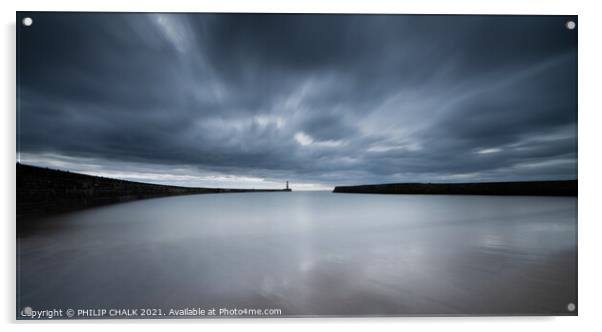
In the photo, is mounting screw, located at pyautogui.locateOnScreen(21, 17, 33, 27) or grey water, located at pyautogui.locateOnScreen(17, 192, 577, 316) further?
mounting screw, located at pyautogui.locateOnScreen(21, 17, 33, 27)

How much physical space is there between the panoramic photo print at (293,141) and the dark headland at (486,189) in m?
0.07

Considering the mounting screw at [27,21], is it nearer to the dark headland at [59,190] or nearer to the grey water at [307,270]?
the dark headland at [59,190]

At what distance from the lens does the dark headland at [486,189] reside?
8.97 feet

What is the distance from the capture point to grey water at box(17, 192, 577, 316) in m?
1.83

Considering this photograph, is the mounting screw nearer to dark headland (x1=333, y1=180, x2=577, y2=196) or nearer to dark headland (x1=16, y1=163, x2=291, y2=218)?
dark headland (x1=16, y1=163, x2=291, y2=218)

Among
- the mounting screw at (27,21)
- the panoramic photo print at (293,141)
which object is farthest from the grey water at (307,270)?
the mounting screw at (27,21)

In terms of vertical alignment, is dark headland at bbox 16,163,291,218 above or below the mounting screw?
below

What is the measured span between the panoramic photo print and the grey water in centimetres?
2

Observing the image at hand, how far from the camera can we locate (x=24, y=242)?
7.90 feet

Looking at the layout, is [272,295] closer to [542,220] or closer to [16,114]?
[16,114]

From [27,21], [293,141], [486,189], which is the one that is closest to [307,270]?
[293,141]

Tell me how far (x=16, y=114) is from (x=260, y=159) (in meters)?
3.14

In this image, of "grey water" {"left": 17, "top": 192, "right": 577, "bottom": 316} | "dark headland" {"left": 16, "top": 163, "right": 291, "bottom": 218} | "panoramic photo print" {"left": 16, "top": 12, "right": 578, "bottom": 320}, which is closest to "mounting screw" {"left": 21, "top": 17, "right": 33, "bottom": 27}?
"panoramic photo print" {"left": 16, "top": 12, "right": 578, "bottom": 320}

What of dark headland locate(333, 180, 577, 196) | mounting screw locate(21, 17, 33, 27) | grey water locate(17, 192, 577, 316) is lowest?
grey water locate(17, 192, 577, 316)
